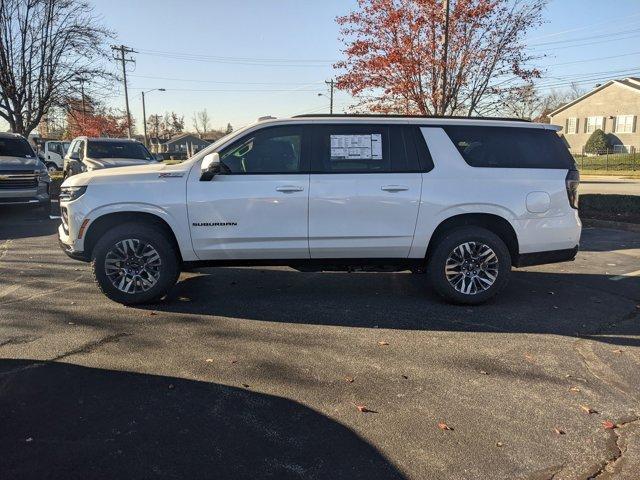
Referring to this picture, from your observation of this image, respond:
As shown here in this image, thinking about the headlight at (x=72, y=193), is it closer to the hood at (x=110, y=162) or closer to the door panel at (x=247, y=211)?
the door panel at (x=247, y=211)

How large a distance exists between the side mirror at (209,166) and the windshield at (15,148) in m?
10.0

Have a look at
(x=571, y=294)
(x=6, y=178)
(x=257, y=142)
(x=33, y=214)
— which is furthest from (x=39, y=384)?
(x=33, y=214)

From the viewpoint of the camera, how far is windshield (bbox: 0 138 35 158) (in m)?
12.9

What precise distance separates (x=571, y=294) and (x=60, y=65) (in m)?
21.1

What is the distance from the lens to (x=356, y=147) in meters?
5.39

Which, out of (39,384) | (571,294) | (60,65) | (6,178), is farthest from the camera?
(60,65)

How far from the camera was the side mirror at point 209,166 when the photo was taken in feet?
16.8

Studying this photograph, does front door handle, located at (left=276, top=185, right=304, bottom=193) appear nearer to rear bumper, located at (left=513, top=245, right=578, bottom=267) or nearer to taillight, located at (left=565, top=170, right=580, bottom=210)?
rear bumper, located at (left=513, top=245, right=578, bottom=267)

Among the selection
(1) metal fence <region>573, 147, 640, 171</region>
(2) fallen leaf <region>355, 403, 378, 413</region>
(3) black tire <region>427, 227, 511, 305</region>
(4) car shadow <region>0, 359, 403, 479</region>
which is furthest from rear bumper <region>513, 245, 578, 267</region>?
(1) metal fence <region>573, 147, 640, 171</region>

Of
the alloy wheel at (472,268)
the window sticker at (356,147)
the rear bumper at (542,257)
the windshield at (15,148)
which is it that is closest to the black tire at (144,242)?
the window sticker at (356,147)

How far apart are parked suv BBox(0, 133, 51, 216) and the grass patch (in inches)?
505

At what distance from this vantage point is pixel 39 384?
3652 millimetres

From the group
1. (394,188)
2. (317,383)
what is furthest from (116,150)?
(317,383)

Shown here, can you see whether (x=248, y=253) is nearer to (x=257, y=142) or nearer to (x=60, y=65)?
(x=257, y=142)
